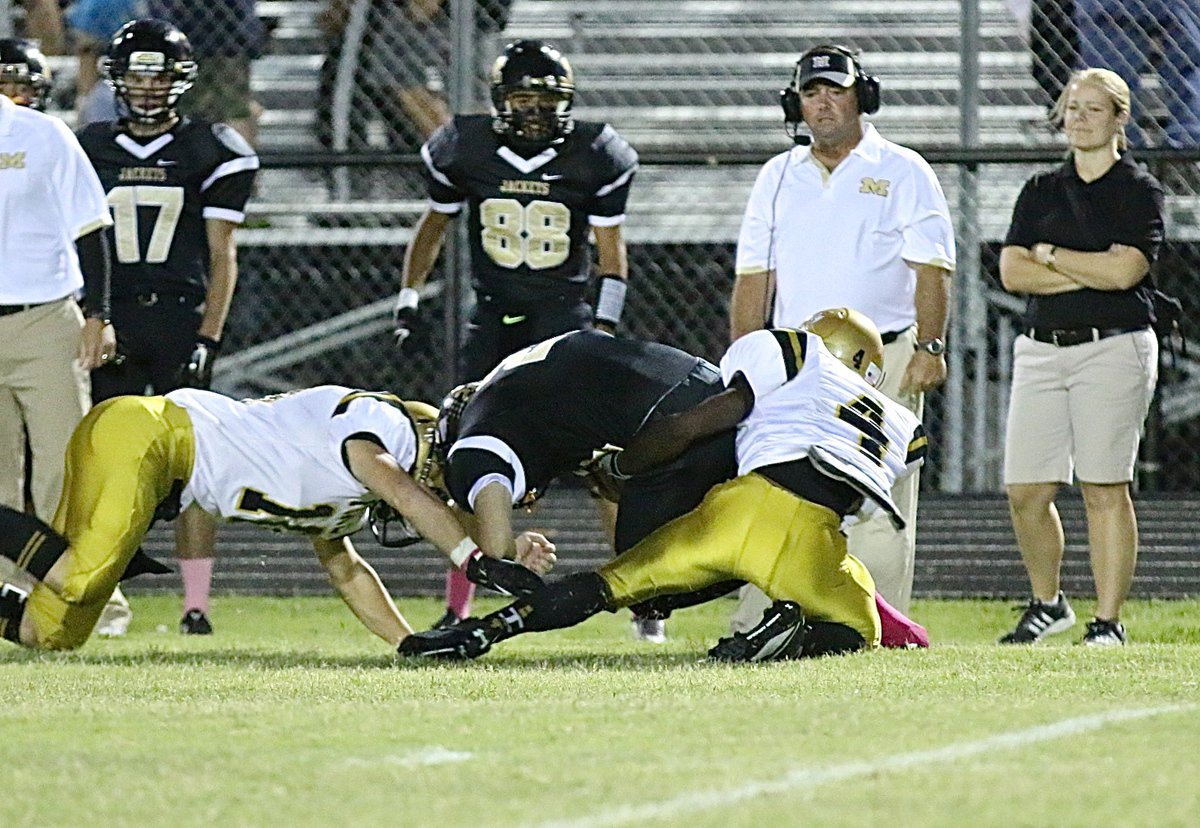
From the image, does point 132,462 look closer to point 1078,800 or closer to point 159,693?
point 159,693

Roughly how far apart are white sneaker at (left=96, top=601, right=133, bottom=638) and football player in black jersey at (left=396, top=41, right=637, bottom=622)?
1.41m

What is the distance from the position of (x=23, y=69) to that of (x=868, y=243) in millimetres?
3066

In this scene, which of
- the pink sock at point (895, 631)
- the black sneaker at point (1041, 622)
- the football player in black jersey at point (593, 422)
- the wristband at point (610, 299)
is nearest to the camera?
the football player in black jersey at point (593, 422)

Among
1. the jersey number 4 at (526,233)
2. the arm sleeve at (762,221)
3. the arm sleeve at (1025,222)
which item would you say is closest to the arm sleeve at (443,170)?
the jersey number 4 at (526,233)

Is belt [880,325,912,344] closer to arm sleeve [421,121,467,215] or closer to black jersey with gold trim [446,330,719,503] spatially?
black jersey with gold trim [446,330,719,503]

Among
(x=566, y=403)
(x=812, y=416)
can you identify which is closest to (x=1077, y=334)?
(x=812, y=416)

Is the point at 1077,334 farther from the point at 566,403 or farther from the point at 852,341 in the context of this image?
the point at 566,403

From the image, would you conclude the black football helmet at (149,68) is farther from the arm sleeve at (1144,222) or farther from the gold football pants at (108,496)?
the arm sleeve at (1144,222)

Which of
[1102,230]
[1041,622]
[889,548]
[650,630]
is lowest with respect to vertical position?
[650,630]

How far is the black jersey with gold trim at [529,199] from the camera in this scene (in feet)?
26.1

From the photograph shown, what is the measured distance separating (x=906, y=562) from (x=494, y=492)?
1.69m

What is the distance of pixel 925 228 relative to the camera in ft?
23.3

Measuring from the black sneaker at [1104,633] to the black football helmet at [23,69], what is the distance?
160 inches

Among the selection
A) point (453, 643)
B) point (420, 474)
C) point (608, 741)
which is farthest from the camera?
point (420, 474)
